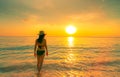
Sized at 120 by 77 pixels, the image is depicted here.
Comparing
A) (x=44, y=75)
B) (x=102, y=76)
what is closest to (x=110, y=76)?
(x=102, y=76)

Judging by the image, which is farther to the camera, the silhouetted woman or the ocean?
the ocean

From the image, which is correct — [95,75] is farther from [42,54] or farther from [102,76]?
[42,54]

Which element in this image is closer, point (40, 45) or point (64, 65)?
point (40, 45)

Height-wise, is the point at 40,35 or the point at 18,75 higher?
the point at 40,35

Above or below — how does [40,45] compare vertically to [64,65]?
above

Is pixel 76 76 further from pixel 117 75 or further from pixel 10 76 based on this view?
pixel 10 76

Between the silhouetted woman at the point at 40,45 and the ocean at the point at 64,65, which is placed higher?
the silhouetted woman at the point at 40,45

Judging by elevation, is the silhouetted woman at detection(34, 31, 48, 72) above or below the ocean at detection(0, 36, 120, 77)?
above

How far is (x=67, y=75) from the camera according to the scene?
10898 mm

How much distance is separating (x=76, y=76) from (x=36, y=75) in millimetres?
2696

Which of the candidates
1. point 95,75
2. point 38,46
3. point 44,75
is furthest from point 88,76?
point 38,46

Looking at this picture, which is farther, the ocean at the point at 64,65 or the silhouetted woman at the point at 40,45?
the ocean at the point at 64,65

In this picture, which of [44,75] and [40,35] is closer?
[40,35]

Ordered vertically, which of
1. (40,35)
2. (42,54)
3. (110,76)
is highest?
(40,35)
